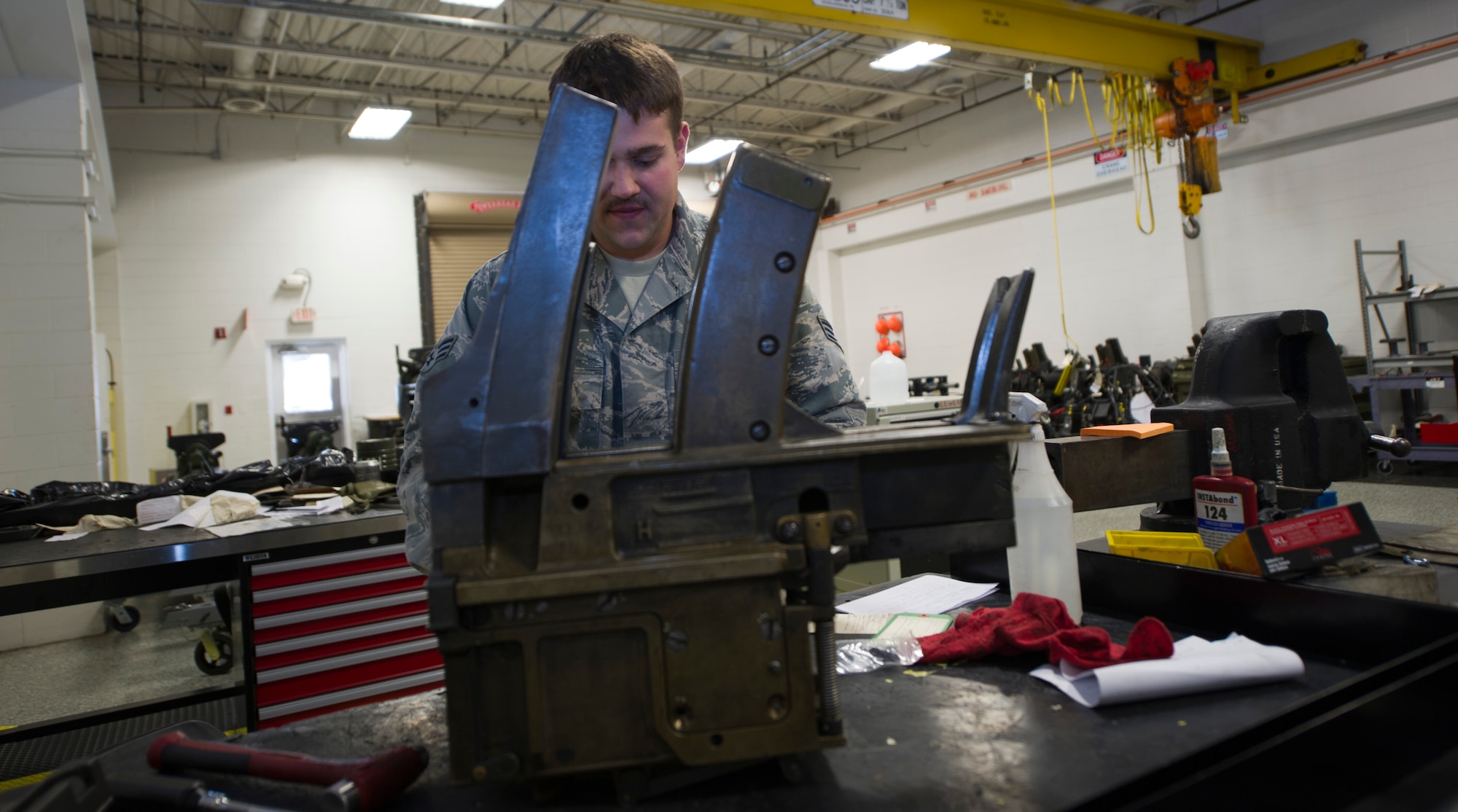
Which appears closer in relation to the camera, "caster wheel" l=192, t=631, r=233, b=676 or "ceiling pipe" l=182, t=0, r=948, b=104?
"caster wheel" l=192, t=631, r=233, b=676

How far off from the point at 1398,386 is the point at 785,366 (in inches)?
238

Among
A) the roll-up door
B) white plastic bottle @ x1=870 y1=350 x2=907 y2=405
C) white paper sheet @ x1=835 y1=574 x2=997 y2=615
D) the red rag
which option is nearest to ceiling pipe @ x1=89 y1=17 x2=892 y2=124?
the roll-up door

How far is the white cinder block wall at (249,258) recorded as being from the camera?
757cm

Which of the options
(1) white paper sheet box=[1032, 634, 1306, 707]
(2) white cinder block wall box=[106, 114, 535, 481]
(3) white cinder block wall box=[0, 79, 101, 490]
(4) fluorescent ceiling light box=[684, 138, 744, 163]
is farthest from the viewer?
(4) fluorescent ceiling light box=[684, 138, 744, 163]

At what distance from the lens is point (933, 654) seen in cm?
102

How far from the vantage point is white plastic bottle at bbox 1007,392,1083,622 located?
3.58 feet

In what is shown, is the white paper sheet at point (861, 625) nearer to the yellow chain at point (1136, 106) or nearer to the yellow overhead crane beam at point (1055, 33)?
the yellow overhead crane beam at point (1055, 33)

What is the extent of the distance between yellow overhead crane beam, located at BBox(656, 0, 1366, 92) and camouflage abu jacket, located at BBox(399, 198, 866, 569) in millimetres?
3102

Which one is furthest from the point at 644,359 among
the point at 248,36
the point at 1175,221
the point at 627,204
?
the point at 1175,221

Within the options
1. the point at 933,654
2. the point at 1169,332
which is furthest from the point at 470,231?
the point at 933,654

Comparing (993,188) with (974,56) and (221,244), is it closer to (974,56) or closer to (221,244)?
(974,56)

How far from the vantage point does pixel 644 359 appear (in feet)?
4.26

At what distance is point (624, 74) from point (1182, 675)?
966 millimetres

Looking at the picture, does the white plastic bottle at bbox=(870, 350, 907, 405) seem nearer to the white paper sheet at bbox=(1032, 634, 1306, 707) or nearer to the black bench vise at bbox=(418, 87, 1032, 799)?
the white paper sheet at bbox=(1032, 634, 1306, 707)
